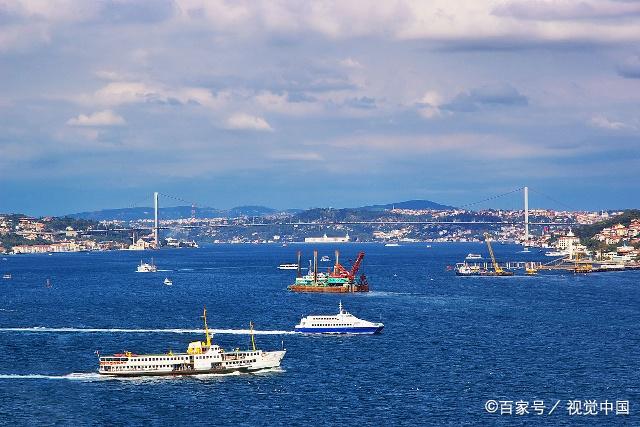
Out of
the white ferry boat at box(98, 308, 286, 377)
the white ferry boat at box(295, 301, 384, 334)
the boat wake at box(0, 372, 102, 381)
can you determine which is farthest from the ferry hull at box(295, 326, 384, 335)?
the boat wake at box(0, 372, 102, 381)

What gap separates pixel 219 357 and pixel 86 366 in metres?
7.54

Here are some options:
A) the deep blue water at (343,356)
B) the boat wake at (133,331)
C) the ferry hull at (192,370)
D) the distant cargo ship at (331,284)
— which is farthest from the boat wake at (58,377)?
the distant cargo ship at (331,284)

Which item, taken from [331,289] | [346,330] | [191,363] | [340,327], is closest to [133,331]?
[340,327]

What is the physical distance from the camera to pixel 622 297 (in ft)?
338

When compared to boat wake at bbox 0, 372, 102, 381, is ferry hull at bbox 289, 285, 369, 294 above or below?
above

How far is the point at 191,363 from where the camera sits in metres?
57.3

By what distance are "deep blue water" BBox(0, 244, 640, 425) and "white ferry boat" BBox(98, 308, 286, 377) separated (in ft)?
2.84

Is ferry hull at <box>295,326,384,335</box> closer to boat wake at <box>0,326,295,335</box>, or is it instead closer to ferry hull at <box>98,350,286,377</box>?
boat wake at <box>0,326,295,335</box>

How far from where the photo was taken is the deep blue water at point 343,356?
48.3m

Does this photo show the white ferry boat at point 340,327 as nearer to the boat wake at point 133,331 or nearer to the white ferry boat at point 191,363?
the boat wake at point 133,331

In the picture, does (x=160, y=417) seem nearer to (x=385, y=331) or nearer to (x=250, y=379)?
(x=250, y=379)

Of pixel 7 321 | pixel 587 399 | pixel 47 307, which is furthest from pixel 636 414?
pixel 47 307

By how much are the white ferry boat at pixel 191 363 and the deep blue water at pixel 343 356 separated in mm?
866

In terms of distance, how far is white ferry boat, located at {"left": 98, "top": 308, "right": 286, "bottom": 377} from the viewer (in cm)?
5659
